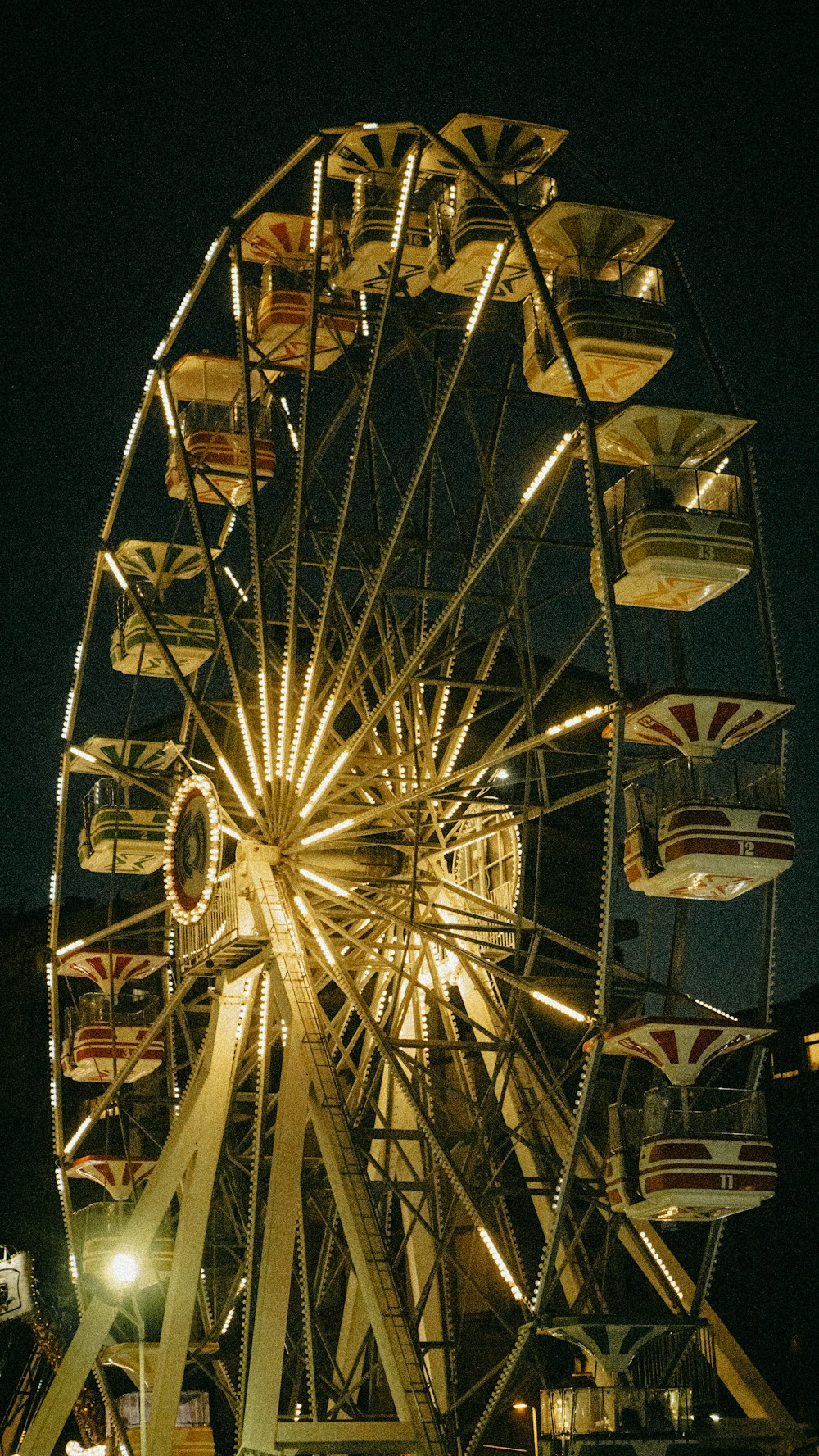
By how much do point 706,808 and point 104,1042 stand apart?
11.4 m

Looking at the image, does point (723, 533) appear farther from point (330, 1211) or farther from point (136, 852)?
point (136, 852)

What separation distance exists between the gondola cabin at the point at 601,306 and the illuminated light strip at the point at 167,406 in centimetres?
583

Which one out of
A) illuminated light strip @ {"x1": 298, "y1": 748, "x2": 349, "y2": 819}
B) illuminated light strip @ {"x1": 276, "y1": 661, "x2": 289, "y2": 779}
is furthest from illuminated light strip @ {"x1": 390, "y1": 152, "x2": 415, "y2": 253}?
illuminated light strip @ {"x1": 298, "y1": 748, "x2": 349, "y2": 819}

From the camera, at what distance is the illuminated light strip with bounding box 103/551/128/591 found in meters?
25.0

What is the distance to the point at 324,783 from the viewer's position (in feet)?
70.3

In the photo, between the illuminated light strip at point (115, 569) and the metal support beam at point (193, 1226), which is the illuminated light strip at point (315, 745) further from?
the illuminated light strip at point (115, 569)

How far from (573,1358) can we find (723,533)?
25.2 meters

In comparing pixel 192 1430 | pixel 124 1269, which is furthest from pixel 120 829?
pixel 192 1430

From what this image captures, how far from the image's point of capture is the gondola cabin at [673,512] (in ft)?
60.8

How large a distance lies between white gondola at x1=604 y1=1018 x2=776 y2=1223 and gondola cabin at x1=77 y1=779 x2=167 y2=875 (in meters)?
11.3

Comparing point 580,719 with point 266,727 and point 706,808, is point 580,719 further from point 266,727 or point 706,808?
point 266,727

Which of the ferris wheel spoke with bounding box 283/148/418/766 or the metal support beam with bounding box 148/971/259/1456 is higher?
the ferris wheel spoke with bounding box 283/148/418/766

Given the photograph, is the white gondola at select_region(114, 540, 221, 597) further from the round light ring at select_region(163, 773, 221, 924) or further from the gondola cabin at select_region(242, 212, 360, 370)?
the round light ring at select_region(163, 773, 221, 924)

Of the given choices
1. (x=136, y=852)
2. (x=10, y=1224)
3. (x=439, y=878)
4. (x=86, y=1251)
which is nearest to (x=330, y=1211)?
(x=86, y=1251)
